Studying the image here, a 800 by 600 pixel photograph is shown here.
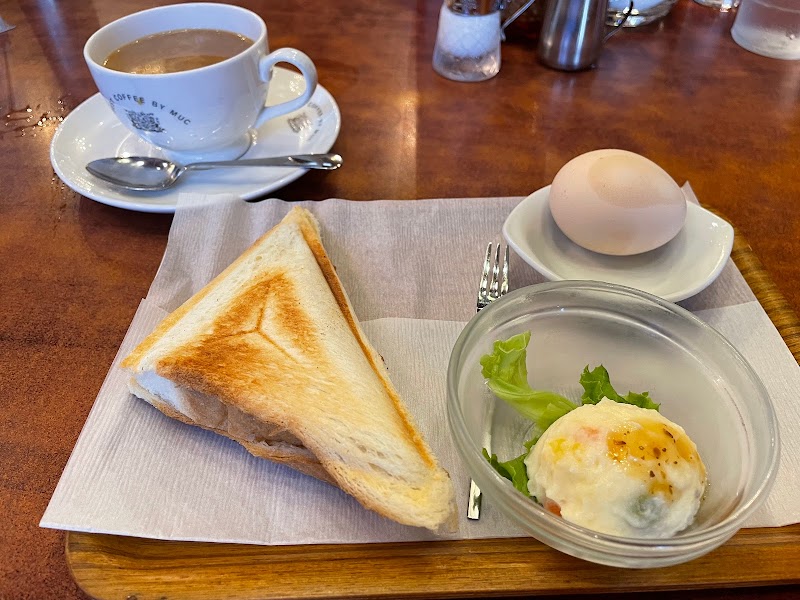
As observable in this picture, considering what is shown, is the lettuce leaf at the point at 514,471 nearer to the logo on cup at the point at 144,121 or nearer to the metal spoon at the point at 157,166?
the metal spoon at the point at 157,166

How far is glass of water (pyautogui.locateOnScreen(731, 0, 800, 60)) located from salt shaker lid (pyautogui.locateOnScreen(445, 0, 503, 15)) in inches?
30.5

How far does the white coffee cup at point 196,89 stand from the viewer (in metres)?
1.02

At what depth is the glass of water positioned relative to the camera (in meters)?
1.61

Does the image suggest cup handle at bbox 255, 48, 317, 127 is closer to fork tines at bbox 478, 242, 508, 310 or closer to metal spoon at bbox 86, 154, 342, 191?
metal spoon at bbox 86, 154, 342, 191

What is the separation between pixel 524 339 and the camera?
773 mm

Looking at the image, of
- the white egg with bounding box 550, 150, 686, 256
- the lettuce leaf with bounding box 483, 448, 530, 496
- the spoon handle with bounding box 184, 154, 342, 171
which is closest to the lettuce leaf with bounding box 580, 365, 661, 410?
the lettuce leaf with bounding box 483, 448, 530, 496

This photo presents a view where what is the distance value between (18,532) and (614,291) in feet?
2.53

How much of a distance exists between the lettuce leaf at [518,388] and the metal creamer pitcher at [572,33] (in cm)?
101

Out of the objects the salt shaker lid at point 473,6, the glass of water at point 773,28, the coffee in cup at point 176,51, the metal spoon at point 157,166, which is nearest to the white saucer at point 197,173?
the metal spoon at point 157,166

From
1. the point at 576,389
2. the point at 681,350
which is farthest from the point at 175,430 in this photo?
the point at 681,350

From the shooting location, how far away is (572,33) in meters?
1.49

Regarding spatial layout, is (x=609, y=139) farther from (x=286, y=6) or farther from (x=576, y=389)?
(x=286, y=6)

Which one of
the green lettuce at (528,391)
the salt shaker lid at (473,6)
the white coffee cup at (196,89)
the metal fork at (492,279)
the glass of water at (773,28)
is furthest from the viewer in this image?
the glass of water at (773,28)

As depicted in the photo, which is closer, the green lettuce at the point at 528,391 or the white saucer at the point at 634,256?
the green lettuce at the point at 528,391
